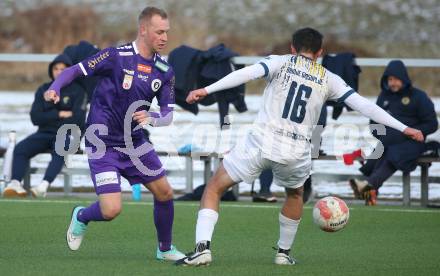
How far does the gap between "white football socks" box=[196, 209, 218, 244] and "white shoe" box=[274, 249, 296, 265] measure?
579mm

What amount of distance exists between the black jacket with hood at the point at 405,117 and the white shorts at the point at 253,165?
17.6 feet

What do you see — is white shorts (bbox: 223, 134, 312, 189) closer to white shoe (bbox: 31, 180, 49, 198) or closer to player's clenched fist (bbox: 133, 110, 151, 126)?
player's clenched fist (bbox: 133, 110, 151, 126)

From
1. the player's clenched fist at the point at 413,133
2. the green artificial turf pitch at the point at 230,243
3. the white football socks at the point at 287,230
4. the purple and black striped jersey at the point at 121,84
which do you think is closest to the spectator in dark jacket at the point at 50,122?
the green artificial turf pitch at the point at 230,243

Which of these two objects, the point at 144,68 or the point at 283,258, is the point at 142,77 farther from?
the point at 283,258

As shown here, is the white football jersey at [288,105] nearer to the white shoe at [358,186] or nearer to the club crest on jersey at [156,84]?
the club crest on jersey at [156,84]

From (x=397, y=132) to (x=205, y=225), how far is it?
5.98 meters

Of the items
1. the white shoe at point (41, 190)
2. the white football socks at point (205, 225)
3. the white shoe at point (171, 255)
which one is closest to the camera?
the white football socks at point (205, 225)

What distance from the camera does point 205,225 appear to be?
347 inches

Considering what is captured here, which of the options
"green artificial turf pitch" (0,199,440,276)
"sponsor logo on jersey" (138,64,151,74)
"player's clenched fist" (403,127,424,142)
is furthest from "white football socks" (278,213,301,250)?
"sponsor logo on jersey" (138,64,151,74)

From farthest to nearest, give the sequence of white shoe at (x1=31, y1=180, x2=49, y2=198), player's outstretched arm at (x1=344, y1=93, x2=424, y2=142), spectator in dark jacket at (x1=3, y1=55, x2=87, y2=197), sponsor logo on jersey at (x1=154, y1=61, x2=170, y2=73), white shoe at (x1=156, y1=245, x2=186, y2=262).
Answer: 1. spectator in dark jacket at (x1=3, y1=55, x2=87, y2=197)
2. white shoe at (x1=31, y1=180, x2=49, y2=198)
3. white shoe at (x1=156, y1=245, x2=186, y2=262)
4. sponsor logo on jersey at (x1=154, y1=61, x2=170, y2=73)
5. player's outstretched arm at (x1=344, y1=93, x2=424, y2=142)

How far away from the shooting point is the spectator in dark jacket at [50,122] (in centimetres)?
1481

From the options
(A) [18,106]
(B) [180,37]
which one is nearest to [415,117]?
(A) [18,106]

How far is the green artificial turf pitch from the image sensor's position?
8.80 m

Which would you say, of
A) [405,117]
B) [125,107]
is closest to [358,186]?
[405,117]
